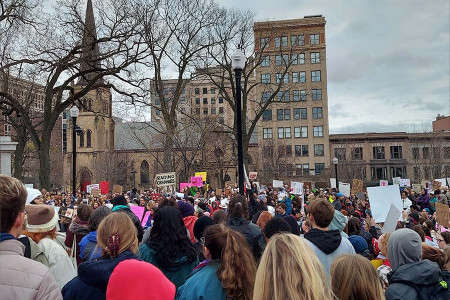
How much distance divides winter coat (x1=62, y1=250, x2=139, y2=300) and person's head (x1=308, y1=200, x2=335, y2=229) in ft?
7.55

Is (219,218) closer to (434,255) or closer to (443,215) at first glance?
(434,255)

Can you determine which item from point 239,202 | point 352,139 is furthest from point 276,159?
point 239,202

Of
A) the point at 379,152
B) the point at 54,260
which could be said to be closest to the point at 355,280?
the point at 54,260

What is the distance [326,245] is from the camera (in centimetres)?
461

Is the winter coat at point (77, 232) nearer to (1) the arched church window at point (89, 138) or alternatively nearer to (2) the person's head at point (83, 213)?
(2) the person's head at point (83, 213)

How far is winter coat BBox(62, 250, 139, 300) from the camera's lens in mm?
3354

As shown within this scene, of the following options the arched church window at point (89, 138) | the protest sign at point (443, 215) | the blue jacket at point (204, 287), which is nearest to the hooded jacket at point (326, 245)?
the blue jacket at point (204, 287)

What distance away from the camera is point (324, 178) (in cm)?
7150

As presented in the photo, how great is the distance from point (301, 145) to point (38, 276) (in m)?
76.7

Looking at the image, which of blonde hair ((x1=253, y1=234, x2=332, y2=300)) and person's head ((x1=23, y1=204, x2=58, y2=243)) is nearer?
blonde hair ((x1=253, y1=234, x2=332, y2=300))

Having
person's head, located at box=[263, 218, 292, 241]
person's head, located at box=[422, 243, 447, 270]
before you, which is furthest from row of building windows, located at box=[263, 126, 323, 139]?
person's head, located at box=[422, 243, 447, 270]

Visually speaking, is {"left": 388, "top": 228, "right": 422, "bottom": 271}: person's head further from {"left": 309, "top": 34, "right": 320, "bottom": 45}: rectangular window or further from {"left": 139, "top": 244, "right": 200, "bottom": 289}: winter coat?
{"left": 309, "top": 34, "right": 320, "bottom": 45}: rectangular window

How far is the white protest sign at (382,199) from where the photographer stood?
325 inches

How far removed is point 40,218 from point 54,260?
680 millimetres
